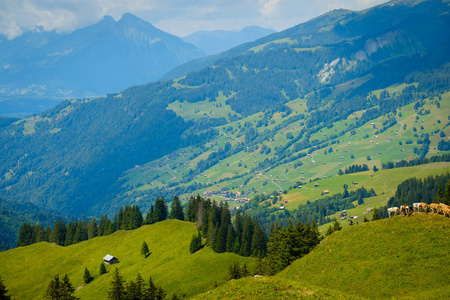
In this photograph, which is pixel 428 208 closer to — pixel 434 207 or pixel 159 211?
pixel 434 207

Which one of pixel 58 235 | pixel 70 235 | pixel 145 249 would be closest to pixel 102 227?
pixel 70 235

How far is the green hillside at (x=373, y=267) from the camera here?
160ft

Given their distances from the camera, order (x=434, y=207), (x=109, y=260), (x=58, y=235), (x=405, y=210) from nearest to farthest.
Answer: (x=434, y=207)
(x=405, y=210)
(x=109, y=260)
(x=58, y=235)

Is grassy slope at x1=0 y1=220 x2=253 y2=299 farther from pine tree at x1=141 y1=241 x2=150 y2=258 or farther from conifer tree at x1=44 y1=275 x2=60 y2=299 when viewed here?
conifer tree at x1=44 y1=275 x2=60 y2=299

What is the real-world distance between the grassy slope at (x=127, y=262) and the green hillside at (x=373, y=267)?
104 feet

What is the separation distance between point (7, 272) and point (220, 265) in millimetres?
75844

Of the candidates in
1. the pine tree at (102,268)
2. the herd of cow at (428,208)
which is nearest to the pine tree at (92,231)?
the pine tree at (102,268)

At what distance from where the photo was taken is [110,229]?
15625cm

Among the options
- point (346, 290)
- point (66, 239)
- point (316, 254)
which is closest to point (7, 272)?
point (66, 239)

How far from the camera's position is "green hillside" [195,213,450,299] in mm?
48719

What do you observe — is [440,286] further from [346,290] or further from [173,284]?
[173,284]

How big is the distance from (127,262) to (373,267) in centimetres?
8047

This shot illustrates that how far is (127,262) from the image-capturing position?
11675cm

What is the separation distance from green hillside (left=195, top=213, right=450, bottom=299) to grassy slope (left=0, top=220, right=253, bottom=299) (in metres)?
31.8
